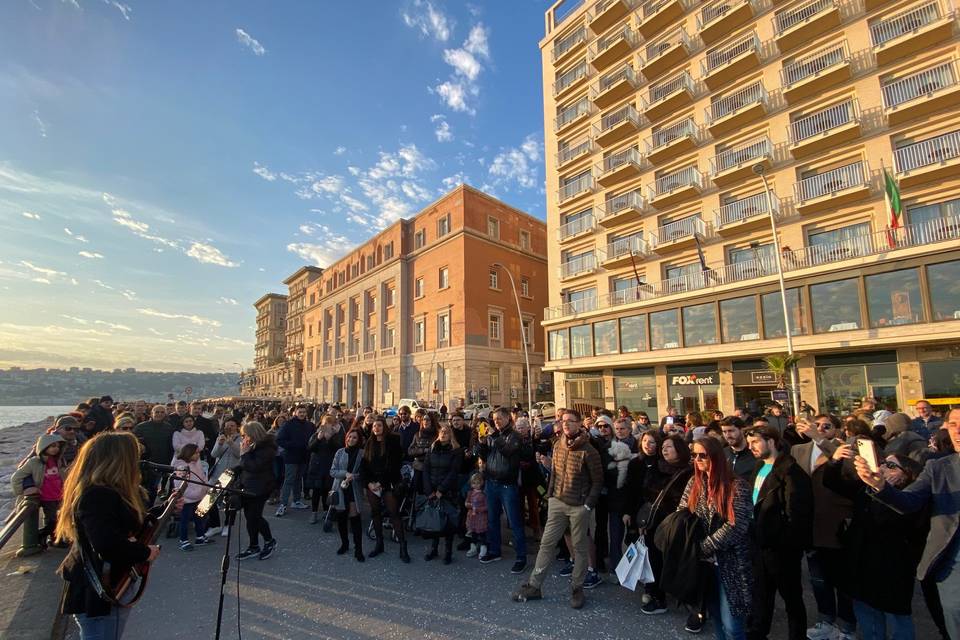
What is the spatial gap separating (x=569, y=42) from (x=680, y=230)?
17014mm

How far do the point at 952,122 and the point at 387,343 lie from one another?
4074cm

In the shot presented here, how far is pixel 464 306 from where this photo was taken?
36.8m

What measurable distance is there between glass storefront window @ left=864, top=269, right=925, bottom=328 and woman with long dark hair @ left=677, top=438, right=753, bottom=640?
62.5 ft

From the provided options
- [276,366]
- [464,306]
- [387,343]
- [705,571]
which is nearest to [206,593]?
[705,571]

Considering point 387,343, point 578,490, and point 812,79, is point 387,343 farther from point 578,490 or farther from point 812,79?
point 578,490

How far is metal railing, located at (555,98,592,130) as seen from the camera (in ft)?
97.1

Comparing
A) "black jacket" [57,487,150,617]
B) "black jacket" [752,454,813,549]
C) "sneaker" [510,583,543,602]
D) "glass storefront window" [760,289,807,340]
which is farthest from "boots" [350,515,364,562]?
"glass storefront window" [760,289,807,340]

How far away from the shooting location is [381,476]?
644 cm

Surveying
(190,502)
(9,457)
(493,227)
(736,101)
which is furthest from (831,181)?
(9,457)

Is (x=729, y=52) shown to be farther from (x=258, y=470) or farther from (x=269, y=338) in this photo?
(x=269, y=338)

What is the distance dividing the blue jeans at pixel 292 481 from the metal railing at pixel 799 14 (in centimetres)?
2745

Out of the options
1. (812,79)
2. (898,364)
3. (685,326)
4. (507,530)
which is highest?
(812,79)

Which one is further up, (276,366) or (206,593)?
(276,366)

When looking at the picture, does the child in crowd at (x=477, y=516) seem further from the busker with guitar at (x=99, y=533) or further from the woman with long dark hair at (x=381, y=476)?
the busker with guitar at (x=99, y=533)
